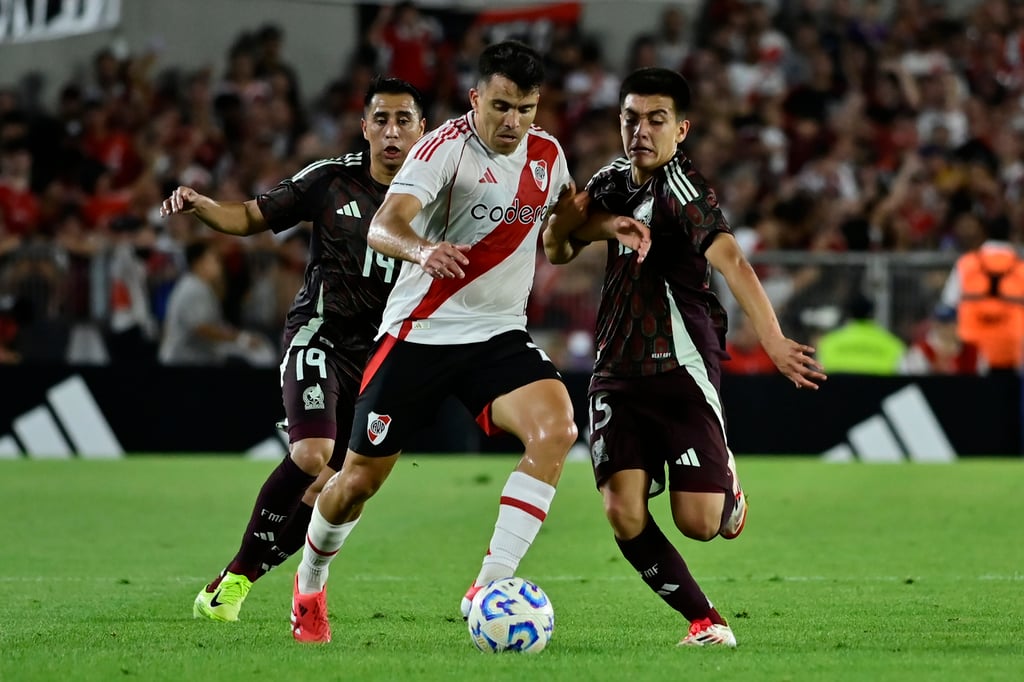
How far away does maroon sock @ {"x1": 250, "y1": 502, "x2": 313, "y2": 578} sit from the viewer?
7.62 metres

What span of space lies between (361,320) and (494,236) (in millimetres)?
1480

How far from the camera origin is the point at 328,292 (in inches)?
311

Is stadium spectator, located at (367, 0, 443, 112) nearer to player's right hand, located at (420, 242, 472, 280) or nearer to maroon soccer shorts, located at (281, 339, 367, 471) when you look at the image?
maroon soccer shorts, located at (281, 339, 367, 471)

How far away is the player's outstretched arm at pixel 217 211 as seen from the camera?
7.31m

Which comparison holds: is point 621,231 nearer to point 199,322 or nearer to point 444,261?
point 444,261

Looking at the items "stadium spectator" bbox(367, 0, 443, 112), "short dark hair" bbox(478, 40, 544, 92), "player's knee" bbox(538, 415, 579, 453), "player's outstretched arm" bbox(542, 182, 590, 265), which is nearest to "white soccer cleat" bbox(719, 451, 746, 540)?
"player's knee" bbox(538, 415, 579, 453)

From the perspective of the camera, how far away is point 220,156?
19.5m

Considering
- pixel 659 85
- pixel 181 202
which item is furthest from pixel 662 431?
pixel 181 202

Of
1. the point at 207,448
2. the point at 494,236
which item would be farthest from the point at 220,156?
the point at 494,236

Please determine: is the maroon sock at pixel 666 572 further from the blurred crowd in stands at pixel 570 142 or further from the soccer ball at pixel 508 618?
the blurred crowd in stands at pixel 570 142

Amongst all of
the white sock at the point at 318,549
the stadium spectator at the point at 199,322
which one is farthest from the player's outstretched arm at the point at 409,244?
the stadium spectator at the point at 199,322

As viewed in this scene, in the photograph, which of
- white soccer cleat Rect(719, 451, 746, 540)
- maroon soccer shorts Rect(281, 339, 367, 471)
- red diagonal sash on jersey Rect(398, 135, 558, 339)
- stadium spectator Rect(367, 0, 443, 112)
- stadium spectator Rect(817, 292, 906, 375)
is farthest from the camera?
stadium spectator Rect(367, 0, 443, 112)

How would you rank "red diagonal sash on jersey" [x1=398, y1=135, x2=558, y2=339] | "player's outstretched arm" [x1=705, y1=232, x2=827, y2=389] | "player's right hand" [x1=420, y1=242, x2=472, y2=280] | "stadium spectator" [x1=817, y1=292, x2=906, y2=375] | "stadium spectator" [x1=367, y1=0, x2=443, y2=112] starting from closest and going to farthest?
"player's right hand" [x1=420, y1=242, x2=472, y2=280]
"player's outstretched arm" [x1=705, y1=232, x2=827, y2=389]
"red diagonal sash on jersey" [x1=398, y1=135, x2=558, y2=339]
"stadium spectator" [x1=817, y1=292, x2=906, y2=375]
"stadium spectator" [x1=367, y1=0, x2=443, y2=112]

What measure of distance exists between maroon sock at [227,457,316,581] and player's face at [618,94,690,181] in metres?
2.09
